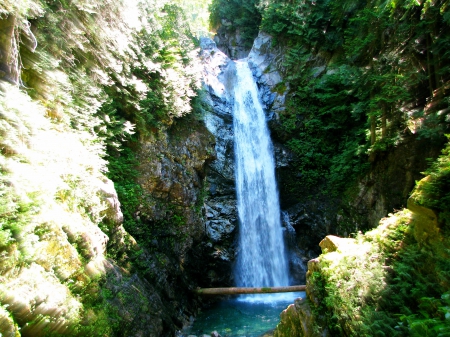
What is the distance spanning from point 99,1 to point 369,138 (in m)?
9.56

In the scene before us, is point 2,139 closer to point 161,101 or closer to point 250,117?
point 161,101

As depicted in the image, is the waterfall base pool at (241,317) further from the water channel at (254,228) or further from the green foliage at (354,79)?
the green foliage at (354,79)

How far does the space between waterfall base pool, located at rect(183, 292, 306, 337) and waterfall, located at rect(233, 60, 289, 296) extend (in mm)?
1099

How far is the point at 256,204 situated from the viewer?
41.9 feet

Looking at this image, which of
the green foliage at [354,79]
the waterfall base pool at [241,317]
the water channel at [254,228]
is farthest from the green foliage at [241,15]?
the waterfall base pool at [241,317]

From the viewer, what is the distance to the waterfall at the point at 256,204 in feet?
39.2

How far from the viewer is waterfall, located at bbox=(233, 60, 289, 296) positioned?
12.0m

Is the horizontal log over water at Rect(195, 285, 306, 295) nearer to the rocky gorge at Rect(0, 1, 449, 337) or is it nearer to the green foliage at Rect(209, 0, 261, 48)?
the rocky gorge at Rect(0, 1, 449, 337)

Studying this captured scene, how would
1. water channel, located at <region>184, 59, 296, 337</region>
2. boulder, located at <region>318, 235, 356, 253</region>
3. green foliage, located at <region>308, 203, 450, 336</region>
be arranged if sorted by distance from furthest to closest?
water channel, located at <region>184, 59, 296, 337</region> → boulder, located at <region>318, 235, 356, 253</region> → green foliage, located at <region>308, 203, 450, 336</region>

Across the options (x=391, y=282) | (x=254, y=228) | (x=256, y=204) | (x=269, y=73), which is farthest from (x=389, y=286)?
(x=269, y=73)

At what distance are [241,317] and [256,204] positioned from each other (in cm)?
504

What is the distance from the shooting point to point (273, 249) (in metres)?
12.4

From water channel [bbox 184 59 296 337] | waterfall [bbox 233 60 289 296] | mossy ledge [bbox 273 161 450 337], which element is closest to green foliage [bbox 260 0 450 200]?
waterfall [bbox 233 60 289 296]

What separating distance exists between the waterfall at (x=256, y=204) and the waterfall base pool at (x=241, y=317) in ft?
3.61
